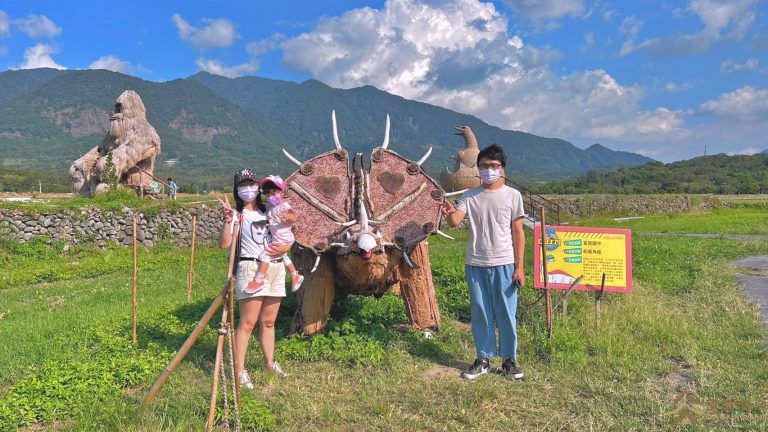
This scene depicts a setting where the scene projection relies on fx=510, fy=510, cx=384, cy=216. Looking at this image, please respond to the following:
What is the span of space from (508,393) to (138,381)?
335cm

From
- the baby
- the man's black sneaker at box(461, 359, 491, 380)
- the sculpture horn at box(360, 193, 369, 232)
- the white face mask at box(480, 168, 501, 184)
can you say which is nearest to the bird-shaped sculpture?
the sculpture horn at box(360, 193, 369, 232)

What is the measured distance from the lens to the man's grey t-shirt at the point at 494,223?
4.76 meters

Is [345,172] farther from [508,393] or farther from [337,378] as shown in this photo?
[508,393]

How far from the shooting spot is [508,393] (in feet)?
14.4

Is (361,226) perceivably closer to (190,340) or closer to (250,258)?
(250,258)

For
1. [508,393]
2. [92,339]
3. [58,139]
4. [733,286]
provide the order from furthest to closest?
→ [58,139], [733,286], [92,339], [508,393]

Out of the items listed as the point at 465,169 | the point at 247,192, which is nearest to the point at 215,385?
the point at 247,192

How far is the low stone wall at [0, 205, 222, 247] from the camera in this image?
13.8 metres

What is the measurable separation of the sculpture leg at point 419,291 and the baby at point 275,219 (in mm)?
1876

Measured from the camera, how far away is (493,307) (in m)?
4.98

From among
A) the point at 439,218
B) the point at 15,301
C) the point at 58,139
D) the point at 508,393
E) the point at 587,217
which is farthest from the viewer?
the point at 58,139

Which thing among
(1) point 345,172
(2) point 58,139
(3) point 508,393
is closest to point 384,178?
(1) point 345,172

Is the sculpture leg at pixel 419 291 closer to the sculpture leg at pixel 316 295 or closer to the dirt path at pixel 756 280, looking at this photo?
the sculpture leg at pixel 316 295

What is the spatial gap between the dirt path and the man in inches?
148
